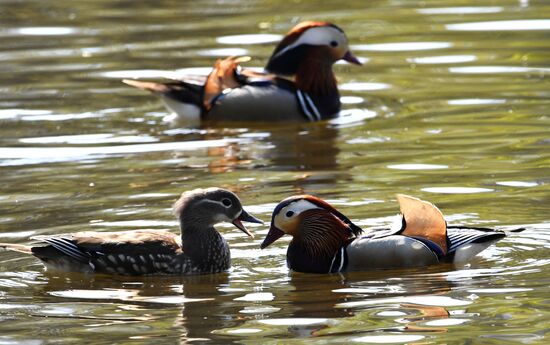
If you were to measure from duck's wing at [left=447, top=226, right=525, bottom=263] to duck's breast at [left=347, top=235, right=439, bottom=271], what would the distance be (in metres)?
0.14

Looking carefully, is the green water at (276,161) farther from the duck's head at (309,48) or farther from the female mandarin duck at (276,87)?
the duck's head at (309,48)

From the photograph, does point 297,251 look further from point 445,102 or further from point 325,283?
point 445,102

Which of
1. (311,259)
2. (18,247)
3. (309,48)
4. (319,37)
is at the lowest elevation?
(311,259)

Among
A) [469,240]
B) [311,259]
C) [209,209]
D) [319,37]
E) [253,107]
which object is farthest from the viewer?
[319,37]

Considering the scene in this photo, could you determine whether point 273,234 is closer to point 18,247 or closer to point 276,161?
point 18,247

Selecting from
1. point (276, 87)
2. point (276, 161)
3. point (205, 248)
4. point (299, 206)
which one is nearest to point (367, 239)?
point (299, 206)

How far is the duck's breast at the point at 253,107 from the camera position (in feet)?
52.0

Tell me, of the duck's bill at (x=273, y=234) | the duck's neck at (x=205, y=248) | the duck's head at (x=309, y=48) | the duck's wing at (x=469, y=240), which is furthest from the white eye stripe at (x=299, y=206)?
the duck's head at (x=309, y=48)

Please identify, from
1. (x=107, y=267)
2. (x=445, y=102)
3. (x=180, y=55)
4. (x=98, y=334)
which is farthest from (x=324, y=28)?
(x=98, y=334)

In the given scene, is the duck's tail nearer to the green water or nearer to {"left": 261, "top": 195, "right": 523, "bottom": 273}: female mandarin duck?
the green water

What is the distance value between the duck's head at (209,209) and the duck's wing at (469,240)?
4.28 ft

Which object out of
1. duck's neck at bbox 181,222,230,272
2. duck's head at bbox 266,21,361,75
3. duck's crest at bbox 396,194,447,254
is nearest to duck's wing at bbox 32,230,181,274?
duck's neck at bbox 181,222,230,272

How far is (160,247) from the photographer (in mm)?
10367

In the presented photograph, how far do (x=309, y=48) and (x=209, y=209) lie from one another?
6281 millimetres
